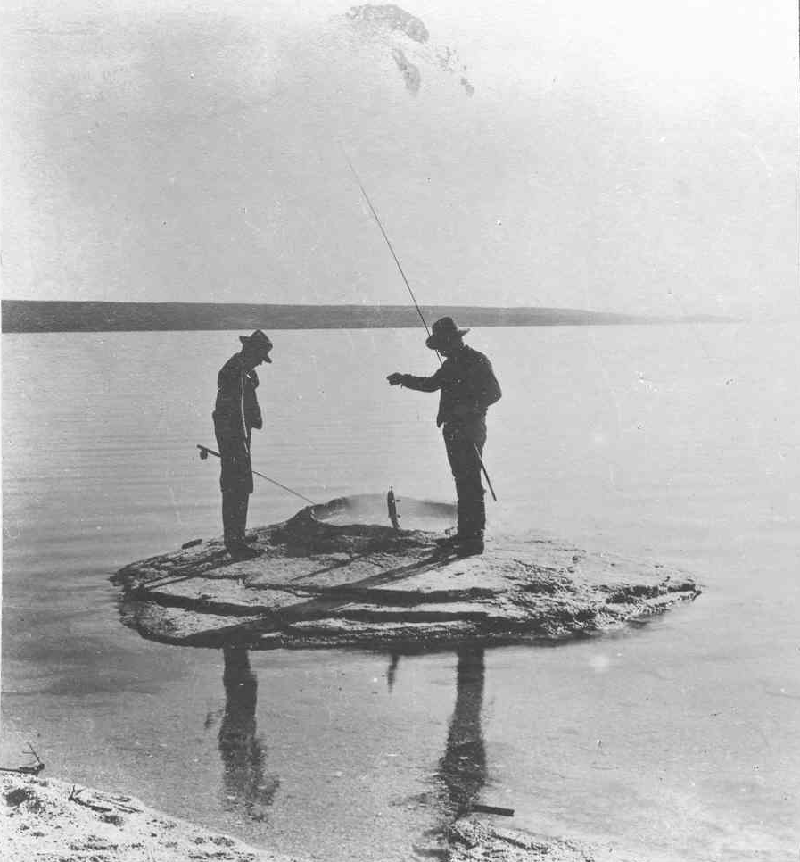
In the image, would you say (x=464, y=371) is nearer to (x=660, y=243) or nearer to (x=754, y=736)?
(x=660, y=243)

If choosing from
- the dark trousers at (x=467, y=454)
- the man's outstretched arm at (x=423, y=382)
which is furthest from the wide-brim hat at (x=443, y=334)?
the dark trousers at (x=467, y=454)

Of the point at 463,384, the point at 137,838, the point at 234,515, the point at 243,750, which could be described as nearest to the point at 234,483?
the point at 234,515

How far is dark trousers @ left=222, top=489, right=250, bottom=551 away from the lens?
29.4ft

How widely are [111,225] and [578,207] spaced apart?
3.43 m

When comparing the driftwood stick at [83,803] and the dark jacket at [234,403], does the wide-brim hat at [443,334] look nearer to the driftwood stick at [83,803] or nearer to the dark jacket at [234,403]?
the dark jacket at [234,403]

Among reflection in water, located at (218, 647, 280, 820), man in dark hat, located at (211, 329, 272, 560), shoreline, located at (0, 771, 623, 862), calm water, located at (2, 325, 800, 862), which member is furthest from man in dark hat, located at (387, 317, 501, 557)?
shoreline, located at (0, 771, 623, 862)

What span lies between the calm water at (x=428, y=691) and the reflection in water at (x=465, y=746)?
18 millimetres

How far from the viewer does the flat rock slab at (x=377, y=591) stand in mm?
7230

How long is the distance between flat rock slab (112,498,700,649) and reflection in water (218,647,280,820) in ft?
2.12

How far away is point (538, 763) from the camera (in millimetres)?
5277

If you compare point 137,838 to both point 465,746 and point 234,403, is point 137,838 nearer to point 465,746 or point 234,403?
point 465,746

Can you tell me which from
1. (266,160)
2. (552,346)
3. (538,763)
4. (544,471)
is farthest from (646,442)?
(552,346)

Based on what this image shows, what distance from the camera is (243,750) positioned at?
539cm

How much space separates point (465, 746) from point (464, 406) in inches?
151
